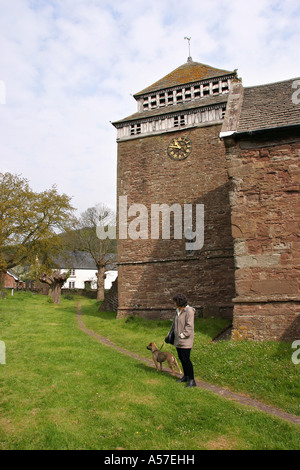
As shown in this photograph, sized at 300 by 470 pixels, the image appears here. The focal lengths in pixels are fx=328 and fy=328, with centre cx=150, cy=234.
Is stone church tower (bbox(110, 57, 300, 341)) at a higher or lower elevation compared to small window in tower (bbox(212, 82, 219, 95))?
lower

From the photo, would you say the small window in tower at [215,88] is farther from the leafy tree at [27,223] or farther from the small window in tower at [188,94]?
the leafy tree at [27,223]

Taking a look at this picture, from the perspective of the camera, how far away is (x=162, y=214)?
1705cm

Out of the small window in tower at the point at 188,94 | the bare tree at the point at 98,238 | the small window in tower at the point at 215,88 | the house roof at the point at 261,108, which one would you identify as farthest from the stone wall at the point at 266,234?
the bare tree at the point at 98,238

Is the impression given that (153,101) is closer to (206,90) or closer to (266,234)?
(206,90)

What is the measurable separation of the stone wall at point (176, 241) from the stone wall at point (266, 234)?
19.2 feet

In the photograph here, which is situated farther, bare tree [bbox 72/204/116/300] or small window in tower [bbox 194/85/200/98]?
bare tree [bbox 72/204/116/300]

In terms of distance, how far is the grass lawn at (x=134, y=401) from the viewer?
4.21 metres

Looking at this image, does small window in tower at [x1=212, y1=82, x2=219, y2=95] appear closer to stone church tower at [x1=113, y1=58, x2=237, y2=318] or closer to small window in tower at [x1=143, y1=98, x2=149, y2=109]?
stone church tower at [x1=113, y1=58, x2=237, y2=318]

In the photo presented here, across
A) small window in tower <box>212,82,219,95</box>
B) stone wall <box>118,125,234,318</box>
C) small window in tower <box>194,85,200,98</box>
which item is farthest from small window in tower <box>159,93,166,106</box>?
small window in tower <box>212,82,219,95</box>

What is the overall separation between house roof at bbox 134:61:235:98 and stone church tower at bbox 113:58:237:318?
0.25 ft

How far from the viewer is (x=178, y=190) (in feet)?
55.7

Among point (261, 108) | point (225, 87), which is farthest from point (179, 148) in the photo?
point (261, 108)

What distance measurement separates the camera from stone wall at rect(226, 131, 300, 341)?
882 centimetres
